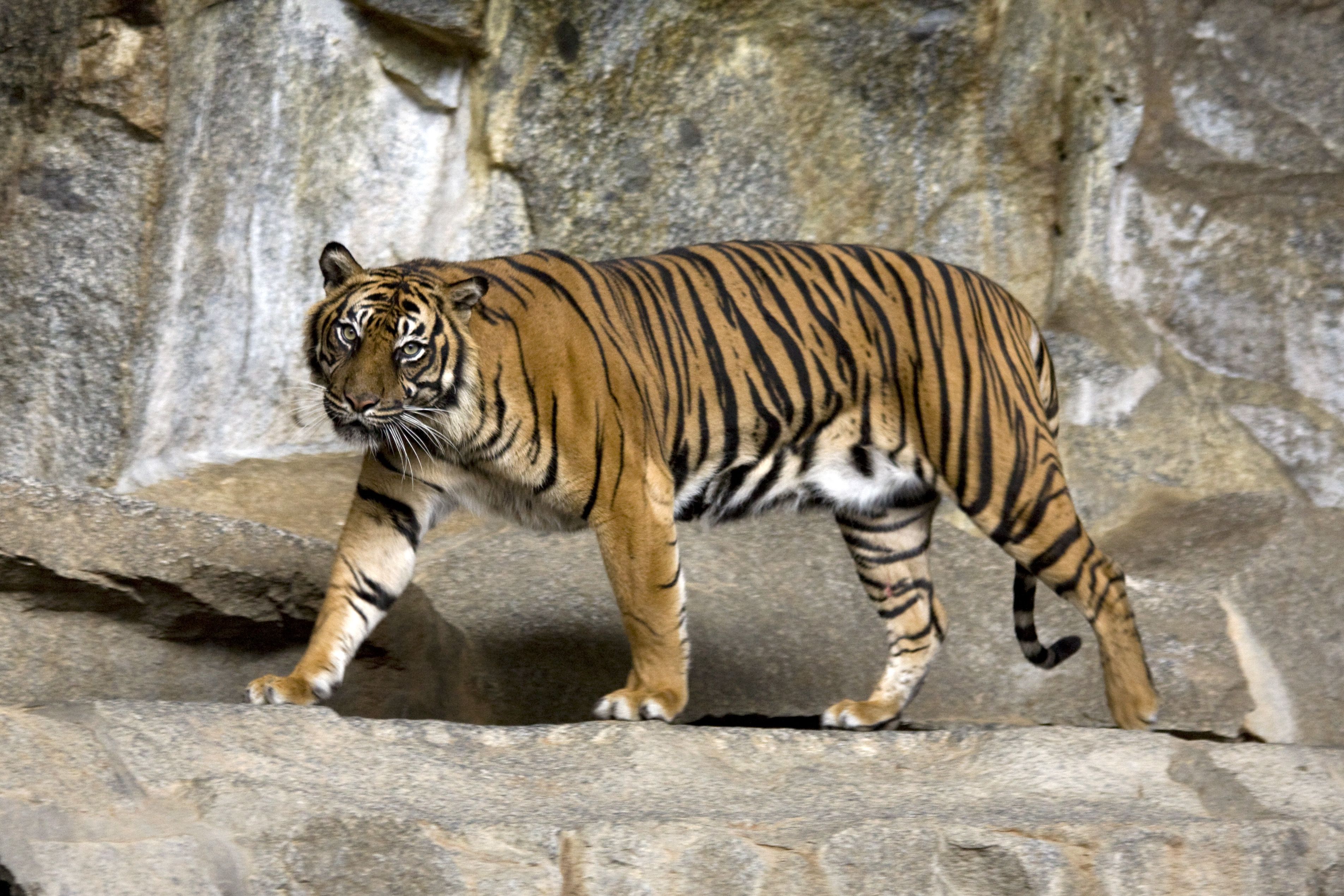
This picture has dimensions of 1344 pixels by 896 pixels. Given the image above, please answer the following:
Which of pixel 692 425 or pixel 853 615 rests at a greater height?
pixel 692 425

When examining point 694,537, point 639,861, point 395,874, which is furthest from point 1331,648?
point 395,874

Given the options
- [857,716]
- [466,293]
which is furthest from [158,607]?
[857,716]

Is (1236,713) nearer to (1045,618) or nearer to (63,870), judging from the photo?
(1045,618)

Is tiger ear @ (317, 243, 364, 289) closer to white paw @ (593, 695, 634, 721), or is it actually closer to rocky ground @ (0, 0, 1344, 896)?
rocky ground @ (0, 0, 1344, 896)

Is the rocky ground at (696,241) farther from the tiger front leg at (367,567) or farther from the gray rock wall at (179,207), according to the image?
the tiger front leg at (367,567)

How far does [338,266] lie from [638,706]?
4.29 feet

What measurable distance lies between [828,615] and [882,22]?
7.80ft

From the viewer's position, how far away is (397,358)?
136 inches

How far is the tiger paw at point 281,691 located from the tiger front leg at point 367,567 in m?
0.06

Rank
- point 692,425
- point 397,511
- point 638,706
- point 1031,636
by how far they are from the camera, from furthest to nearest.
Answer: point 1031,636 → point 692,425 → point 397,511 → point 638,706

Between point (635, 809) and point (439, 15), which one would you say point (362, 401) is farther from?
point (439, 15)

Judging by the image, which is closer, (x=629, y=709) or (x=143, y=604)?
(x=629, y=709)

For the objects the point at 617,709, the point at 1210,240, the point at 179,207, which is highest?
the point at 1210,240

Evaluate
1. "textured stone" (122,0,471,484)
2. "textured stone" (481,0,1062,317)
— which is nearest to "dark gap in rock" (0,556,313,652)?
"textured stone" (122,0,471,484)
